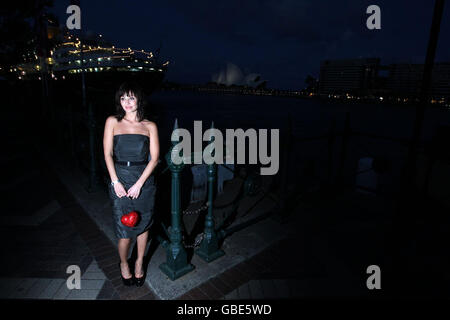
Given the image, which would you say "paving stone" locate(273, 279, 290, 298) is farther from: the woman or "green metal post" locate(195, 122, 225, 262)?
the woman

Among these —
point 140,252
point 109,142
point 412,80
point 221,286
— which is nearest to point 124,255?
point 140,252

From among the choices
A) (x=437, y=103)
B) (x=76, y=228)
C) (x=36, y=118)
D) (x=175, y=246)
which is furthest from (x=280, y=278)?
(x=437, y=103)

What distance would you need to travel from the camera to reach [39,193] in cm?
611

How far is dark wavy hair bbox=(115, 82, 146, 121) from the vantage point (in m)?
2.78

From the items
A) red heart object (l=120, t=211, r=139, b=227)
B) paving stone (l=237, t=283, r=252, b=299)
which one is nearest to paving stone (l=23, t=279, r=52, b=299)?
red heart object (l=120, t=211, r=139, b=227)

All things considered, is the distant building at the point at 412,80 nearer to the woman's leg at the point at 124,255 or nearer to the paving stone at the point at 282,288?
the paving stone at the point at 282,288

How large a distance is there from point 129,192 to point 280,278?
2.24 metres

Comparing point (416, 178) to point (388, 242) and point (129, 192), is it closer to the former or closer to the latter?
point (388, 242)

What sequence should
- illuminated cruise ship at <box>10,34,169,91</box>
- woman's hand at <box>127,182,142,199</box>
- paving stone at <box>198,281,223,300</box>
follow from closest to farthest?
1. woman's hand at <box>127,182,142,199</box>
2. paving stone at <box>198,281,223,300</box>
3. illuminated cruise ship at <box>10,34,169,91</box>

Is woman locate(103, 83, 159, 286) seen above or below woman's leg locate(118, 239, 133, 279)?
above

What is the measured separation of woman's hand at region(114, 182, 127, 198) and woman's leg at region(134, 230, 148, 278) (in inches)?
23.5

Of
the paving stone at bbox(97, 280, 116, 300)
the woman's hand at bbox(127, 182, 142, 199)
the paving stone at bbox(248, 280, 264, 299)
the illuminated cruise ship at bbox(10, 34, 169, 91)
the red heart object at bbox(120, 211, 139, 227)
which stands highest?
the illuminated cruise ship at bbox(10, 34, 169, 91)

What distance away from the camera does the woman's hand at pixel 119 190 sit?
285 cm

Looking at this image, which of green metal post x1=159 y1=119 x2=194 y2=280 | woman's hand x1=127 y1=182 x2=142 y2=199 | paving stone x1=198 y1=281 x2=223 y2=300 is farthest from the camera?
green metal post x1=159 y1=119 x2=194 y2=280
